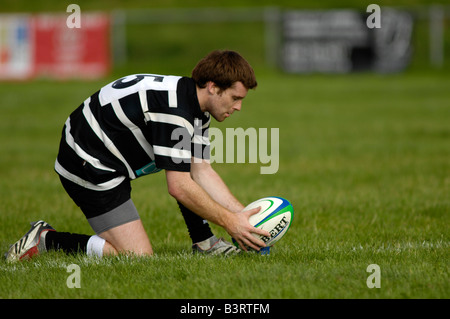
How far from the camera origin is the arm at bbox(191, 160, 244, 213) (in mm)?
5566

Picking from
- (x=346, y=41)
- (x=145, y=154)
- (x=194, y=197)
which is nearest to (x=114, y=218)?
(x=145, y=154)

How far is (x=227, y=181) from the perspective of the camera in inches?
370

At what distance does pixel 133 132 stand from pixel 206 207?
2.74 feet

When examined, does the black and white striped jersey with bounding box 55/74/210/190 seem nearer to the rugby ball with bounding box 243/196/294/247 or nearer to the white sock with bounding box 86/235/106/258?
the white sock with bounding box 86/235/106/258

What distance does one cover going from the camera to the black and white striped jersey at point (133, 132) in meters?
4.82

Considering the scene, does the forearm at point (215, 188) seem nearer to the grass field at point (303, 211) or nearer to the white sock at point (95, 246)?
the grass field at point (303, 211)

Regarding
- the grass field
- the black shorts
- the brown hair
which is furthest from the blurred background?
the brown hair

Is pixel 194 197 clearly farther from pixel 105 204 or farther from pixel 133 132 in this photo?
pixel 105 204

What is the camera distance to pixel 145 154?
5.24m

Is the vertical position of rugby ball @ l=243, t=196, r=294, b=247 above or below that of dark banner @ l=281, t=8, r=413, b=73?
below

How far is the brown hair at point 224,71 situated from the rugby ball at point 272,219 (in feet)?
3.28

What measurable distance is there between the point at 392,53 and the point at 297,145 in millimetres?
14006
